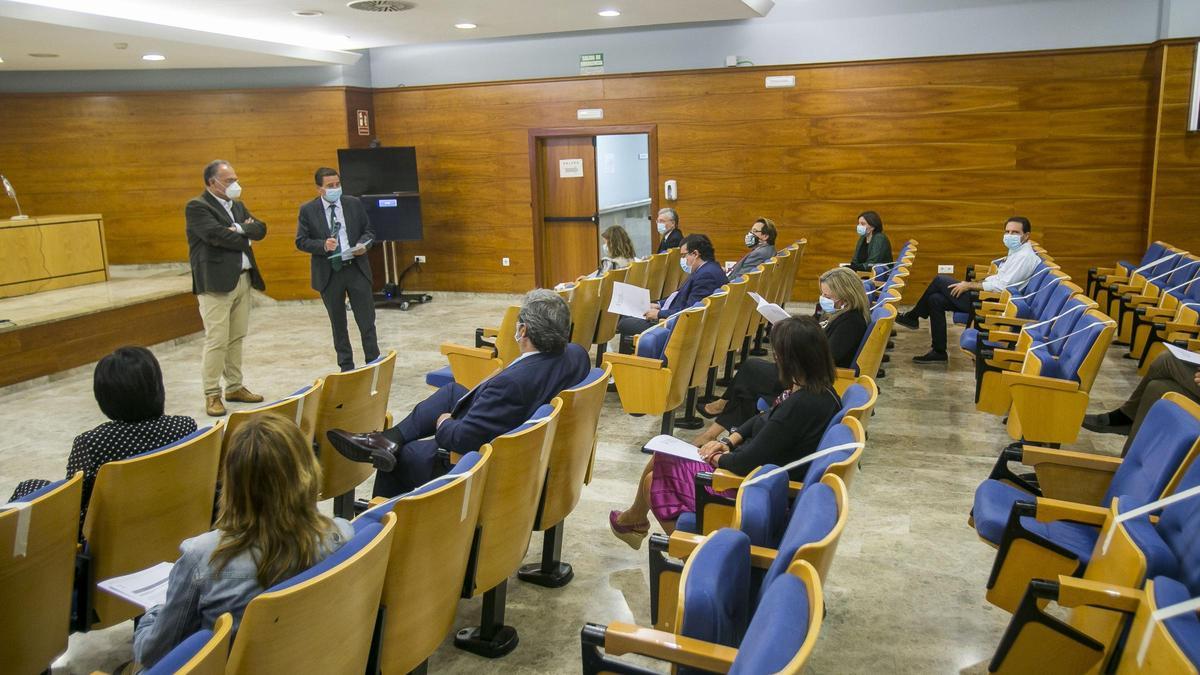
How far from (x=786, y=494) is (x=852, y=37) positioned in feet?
26.0

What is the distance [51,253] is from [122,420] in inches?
303

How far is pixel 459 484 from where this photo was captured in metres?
2.38

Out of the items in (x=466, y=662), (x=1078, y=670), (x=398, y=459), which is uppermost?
(x=398, y=459)

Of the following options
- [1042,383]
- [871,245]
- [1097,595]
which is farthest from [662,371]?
[871,245]

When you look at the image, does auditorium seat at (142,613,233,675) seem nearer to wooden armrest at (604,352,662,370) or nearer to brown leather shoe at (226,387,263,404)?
wooden armrest at (604,352,662,370)

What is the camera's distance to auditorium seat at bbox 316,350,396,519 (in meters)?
3.73

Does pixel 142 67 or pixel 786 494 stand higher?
pixel 142 67

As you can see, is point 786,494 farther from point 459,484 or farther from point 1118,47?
point 1118,47

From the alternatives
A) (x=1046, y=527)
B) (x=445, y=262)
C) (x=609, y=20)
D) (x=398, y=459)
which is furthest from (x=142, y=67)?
(x=1046, y=527)

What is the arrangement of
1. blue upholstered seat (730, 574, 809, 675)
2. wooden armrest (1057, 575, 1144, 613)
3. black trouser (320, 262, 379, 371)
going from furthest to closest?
black trouser (320, 262, 379, 371) → wooden armrest (1057, 575, 1144, 613) → blue upholstered seat (730, 574, 809, 675)

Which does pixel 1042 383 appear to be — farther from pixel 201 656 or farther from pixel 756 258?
pixel 201 656

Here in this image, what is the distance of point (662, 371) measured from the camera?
16.2ft

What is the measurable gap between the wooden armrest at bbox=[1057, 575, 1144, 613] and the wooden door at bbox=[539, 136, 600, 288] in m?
9.05

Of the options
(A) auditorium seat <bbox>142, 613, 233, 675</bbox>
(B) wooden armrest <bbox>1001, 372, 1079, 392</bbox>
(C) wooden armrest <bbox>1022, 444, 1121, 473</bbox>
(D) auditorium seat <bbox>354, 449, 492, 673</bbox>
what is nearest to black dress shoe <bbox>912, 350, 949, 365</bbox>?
(B) wooden armrest <bbox>1001, 372, 1079, 392</bbox>
